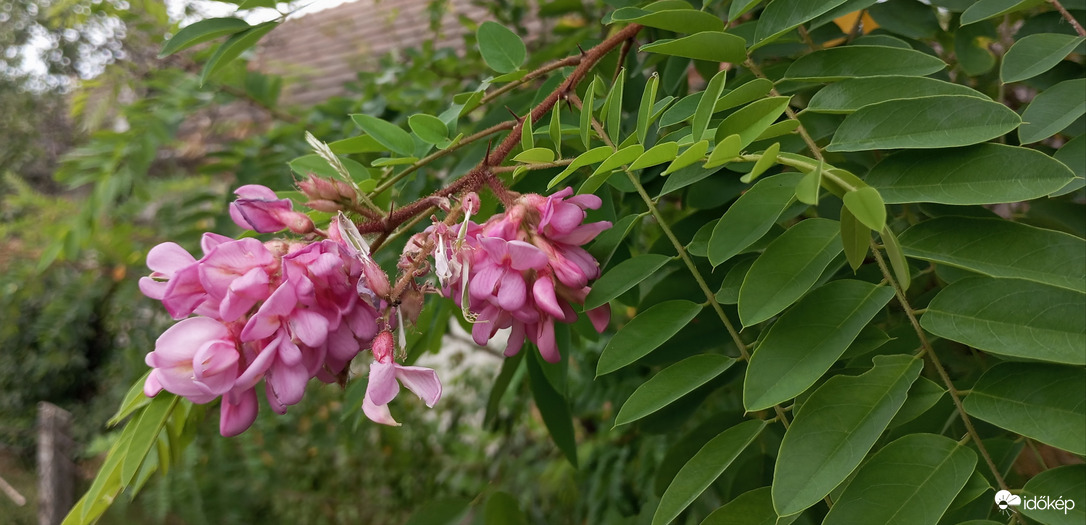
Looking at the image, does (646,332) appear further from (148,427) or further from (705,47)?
(148,427)

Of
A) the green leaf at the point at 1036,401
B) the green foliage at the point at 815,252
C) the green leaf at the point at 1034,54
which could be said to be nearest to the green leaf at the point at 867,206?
the green foliage at the point at 815,252

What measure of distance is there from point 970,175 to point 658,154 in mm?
263

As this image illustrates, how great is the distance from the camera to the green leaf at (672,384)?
0.66m

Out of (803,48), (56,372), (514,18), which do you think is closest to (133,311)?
(514,18)

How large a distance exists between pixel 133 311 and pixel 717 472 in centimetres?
264

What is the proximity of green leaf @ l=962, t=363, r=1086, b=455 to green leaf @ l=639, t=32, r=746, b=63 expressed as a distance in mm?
391

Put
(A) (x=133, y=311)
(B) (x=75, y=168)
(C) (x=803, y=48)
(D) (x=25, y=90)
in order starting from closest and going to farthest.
Answer: (C) (x=803, y=48)
(B) (x=75, y=168)
(A) (x=133, y=311)
(D) (x=25, y=90)

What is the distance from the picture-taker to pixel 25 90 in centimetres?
517

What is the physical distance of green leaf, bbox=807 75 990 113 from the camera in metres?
0.66

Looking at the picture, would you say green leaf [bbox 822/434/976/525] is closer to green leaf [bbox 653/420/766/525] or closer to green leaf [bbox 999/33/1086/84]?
green leaf [bbox 653/420/766/525]

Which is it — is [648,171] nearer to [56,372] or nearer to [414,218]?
[414,218]

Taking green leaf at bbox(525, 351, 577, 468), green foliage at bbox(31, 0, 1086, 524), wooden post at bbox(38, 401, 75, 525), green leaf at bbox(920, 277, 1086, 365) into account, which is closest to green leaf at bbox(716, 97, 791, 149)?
green foliage at bbox(31, 0, 1086, 524)

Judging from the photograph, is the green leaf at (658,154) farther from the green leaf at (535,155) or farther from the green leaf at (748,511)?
the green leaf at (748,511)

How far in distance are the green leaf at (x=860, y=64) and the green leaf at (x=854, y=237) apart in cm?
23
